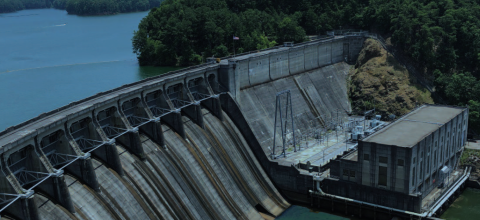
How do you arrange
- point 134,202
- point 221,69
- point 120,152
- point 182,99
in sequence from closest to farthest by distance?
point 134,202, point 120,152, point 182,99, point 221,69

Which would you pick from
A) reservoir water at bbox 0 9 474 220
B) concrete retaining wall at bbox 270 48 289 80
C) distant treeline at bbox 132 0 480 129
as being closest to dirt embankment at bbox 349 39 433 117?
distant treeline at bbox 132 0 480 129

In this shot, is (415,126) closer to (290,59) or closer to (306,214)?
(306,214)

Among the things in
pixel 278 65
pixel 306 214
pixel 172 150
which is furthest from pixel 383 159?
pixel 278 65

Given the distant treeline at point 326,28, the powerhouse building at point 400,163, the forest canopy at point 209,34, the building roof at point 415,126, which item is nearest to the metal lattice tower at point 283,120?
the powerhouse building at point 400,163

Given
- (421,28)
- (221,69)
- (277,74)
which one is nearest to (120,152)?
(221,69)

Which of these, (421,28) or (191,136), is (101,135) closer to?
(191,136)

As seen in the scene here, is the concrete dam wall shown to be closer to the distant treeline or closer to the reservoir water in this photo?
the reservoir water
